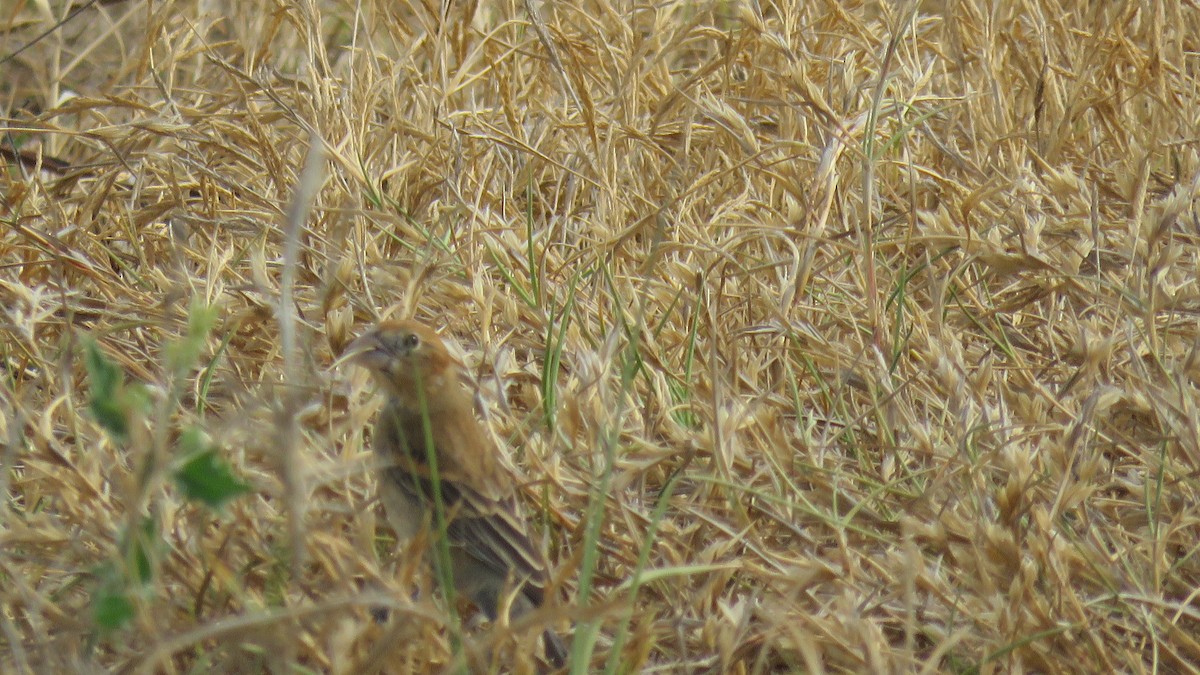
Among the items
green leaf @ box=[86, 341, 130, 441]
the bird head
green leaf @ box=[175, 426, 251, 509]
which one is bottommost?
the bird head

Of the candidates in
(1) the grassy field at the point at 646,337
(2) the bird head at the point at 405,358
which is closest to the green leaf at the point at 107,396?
(1) the grassy field at the point at 646,337

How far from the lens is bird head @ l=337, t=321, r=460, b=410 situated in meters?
3.14

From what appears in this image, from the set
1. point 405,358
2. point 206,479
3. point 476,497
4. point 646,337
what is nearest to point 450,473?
point 476,497

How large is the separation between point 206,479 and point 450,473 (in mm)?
1148

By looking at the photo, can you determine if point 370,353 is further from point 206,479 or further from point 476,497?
point 206,479

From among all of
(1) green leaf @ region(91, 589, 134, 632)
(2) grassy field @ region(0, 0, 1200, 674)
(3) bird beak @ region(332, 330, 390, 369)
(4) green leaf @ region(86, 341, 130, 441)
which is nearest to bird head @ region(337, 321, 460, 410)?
(3) bird beak @ region(332, 330, 390, 369)

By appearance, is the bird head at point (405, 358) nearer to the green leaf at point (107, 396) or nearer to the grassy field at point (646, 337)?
the grassy field at point (646, 337)

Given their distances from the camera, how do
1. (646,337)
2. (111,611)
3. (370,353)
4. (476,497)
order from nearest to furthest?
(111,611), (476,497), (370,353), (646,337)

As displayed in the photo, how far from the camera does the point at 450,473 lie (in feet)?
10.1

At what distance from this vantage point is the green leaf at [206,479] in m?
1.94

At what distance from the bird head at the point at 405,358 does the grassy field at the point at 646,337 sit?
0.10 metres

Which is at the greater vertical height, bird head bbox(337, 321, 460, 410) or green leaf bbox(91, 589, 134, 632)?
green leaf bbox(91, 589, 134, 632)

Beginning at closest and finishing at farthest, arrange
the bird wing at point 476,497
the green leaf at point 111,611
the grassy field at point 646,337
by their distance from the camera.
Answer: the green leaf at point 111,611 → the grassy field at point 646,337 → the bird wing at point 476,497

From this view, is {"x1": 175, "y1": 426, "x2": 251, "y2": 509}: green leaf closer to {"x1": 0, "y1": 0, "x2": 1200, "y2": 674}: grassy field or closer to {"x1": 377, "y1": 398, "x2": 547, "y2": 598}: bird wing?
{"x1": 0, "y1": 0, "x2": 1200, "y2": 674}: grassy field
